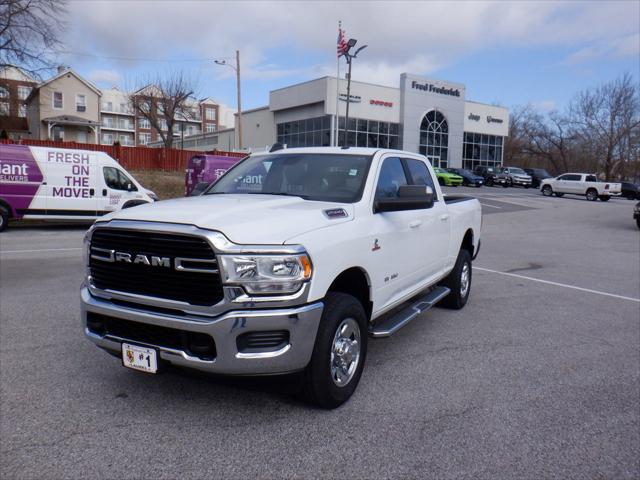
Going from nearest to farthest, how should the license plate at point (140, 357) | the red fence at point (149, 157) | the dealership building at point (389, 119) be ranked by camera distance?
the license plate at point (140, 357) → the red fence at point (149, 157) → the dealership building at point (389, 119)

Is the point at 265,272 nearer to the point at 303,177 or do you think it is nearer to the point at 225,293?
the point at 225,293

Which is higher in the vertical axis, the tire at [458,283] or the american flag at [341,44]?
the american flag at [341,44]

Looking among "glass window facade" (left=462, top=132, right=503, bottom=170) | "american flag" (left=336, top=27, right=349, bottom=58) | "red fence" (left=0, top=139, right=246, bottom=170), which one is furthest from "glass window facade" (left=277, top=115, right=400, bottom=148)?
"red fence" (left=0, top=139, right=246, bottom=170)

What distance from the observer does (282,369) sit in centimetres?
323

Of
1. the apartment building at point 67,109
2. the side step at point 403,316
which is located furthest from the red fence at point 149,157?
the side step at point 403,316

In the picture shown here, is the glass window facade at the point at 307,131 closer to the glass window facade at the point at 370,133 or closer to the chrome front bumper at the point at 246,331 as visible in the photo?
the glass window facade at the point at 370,133

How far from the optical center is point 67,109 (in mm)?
50469

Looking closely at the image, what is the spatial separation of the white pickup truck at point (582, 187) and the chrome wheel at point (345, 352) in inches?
1465

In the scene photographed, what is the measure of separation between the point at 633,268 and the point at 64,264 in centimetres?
1096

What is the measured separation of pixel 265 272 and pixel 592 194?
126ft

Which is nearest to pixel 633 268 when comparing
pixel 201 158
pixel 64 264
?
pixel 64 264

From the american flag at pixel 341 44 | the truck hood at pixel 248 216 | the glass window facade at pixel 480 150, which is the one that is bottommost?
the truck hood at pixel 248 216

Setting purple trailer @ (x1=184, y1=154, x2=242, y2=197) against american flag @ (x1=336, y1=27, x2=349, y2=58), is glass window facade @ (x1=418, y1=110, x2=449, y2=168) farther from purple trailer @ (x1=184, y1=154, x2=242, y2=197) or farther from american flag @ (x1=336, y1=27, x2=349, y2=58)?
purple trailer @ (x1=184, y1=154, x2=242, y2=197)

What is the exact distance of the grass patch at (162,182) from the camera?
27312 mm
